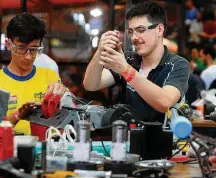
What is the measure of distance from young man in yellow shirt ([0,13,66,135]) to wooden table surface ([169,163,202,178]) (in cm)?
113

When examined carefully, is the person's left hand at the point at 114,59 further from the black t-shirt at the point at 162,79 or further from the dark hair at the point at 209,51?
the dark hair at the point at 209,51

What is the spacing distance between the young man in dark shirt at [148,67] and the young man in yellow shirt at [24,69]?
36 centimetres

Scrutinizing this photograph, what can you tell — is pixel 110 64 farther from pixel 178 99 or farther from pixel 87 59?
pixel 87 59

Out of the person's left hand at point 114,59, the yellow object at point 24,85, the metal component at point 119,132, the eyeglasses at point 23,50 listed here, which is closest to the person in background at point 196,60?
the yellow object at point 24,85

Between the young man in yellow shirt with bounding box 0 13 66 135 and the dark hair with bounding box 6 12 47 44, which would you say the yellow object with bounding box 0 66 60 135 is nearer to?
the young man in yellow shirt with bounding box 0 13 66 135

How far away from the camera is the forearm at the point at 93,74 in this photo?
12.8 feet

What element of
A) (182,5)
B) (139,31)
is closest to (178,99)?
(139,31)

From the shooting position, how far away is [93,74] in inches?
156

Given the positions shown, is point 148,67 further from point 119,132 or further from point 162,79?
point 119,132

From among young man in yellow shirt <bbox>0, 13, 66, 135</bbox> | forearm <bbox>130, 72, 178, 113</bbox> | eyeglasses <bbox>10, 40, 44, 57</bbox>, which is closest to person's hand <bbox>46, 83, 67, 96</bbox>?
young man in yellow shirt <bbox>0, 13, 66, 135</bbox>

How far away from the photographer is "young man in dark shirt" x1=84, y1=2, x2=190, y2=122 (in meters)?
3.70

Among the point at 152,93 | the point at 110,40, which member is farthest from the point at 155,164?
the point at 110,40

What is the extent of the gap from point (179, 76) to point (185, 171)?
99 centimetres

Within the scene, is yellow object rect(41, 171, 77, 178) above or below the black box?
below
